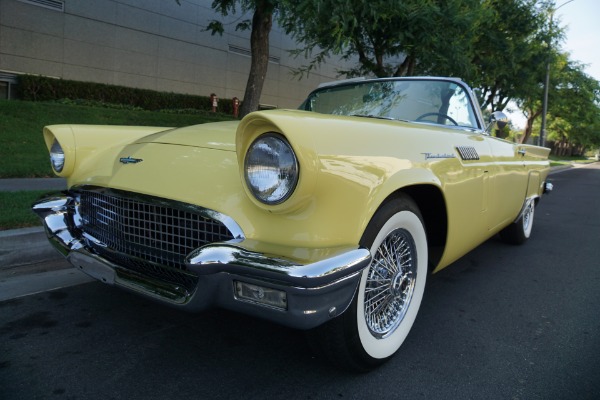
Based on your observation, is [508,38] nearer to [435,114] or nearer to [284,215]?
[435,114]

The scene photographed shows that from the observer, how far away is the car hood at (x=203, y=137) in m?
2.19

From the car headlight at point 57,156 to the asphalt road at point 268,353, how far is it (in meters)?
0.86

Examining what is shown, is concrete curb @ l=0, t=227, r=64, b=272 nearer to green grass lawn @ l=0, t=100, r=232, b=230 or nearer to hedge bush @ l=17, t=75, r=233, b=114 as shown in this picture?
green grass lawn @ l=0, t=100, r=232, b=230

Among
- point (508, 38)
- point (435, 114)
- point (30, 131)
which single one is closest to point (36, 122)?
point (30, 131)

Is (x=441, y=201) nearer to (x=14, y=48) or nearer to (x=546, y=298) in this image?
(x=546, y=298)

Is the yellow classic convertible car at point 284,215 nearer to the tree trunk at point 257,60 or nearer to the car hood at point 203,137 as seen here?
the car hood at point 203,137

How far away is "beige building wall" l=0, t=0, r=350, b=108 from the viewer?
12039 mm

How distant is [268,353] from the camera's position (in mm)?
2225

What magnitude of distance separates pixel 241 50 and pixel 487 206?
1678 centimetres

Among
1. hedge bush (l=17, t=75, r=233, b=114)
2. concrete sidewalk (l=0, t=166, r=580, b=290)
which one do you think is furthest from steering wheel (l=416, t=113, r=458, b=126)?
hedge bush (l=17, t=75, r=233, b=114)

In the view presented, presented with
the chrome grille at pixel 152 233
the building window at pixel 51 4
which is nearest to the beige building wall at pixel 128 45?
the building window at pixel 51 4

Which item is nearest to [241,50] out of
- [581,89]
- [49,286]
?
[49,286]

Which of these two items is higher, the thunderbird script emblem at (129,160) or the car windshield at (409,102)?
the car windshield at (409,102)

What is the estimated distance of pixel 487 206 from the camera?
9.80 ft
